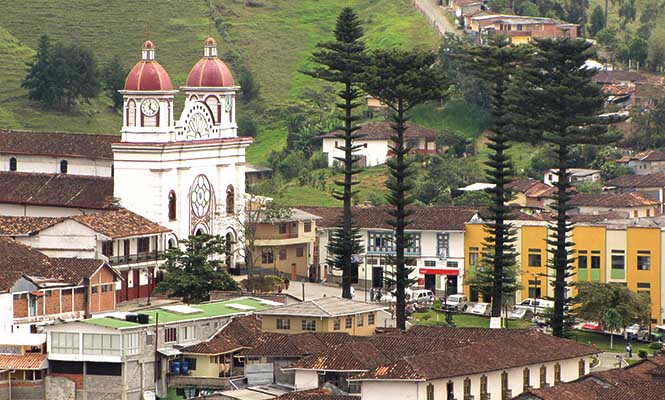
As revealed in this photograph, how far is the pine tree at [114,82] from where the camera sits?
168375mm

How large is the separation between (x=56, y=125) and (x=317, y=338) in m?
69.3

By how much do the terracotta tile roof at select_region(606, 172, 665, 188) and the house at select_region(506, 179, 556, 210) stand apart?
5050 mm

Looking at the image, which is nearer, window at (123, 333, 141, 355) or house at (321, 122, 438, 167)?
window at (123, 333, 141, 355)

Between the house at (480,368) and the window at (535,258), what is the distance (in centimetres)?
2128

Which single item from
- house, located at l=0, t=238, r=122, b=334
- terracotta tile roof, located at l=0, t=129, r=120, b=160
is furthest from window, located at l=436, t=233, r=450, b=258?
house, located at l=0, t=238, r=122, b=334

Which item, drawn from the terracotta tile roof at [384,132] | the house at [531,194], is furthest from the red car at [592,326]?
the terracotta tile roof at [384,132]

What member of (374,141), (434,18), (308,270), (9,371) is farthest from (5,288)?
(434,18)

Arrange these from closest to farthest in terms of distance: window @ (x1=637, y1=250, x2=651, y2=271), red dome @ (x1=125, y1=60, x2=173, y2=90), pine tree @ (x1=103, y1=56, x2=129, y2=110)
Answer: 1. window @ (x1=637, y1=250, x2=651, y2=271)
2. red dome @ (x1=125, y1=60, x2=173, y2=90)
3. pine tree @ (x1=103, y1=56, x2=129, y2=110)

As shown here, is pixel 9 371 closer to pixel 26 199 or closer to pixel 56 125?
pixel 26 199

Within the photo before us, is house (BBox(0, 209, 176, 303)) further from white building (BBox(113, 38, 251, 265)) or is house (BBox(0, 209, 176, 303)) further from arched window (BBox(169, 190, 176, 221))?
arched window (BBox(169, 190, 176, 221))

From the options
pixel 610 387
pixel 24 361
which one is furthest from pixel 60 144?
pixel 610 387

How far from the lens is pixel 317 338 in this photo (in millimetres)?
96125

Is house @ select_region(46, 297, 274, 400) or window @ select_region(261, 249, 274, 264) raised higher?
window @ select_region(261, 249, 274, 264)

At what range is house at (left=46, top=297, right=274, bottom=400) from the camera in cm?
9375
